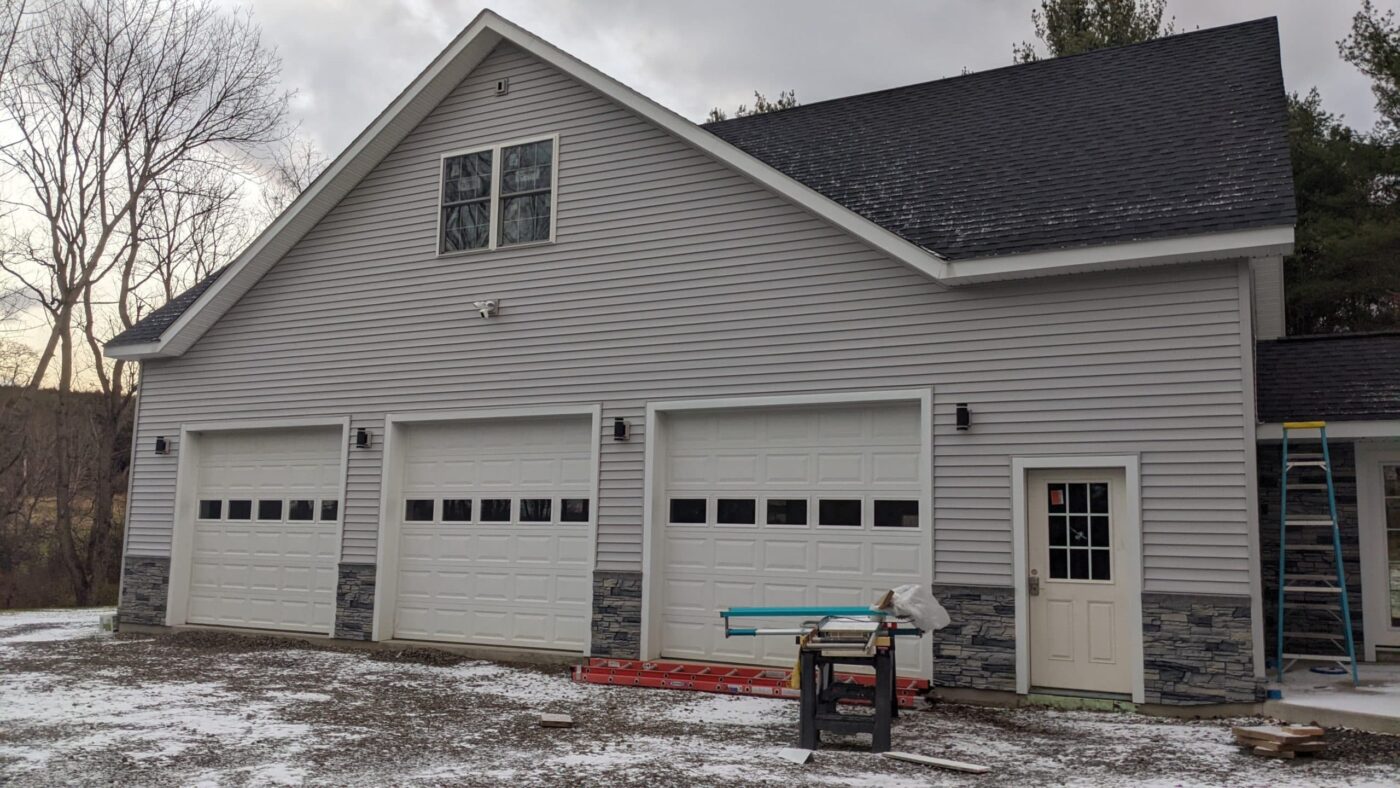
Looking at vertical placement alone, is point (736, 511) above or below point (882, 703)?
above

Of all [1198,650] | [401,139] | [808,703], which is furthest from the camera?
[401,139]

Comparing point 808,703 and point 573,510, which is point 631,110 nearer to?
point 573,510

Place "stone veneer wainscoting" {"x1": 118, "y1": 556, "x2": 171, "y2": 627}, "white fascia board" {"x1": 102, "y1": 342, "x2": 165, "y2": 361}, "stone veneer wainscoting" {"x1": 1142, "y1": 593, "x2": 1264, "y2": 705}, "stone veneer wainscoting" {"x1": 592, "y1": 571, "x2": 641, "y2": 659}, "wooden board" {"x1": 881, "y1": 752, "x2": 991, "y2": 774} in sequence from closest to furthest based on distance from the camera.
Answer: "wooden board" {"x1": 881, "y1": 752, "x2": 991, "y2": 774} < "stone veneer wainscoting" {"x1": 1142, "y1": 593, "x2": 1264, "y2": 705} < "stone veneer wainscoting" {"x1": 592, "y1": 571, "x2": 641, "y2": 659} < "stone veneer wainscoting" {"x1": 118, "y1": 556, "x2": 171, "y2": 627} < "white fascia board" {"x1": 102, "y1": 342, "x2": 165, "y2": 361}

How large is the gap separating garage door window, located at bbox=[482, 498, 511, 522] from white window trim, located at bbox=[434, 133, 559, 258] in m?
2.69

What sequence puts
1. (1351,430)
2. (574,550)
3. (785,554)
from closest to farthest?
1. (1351,430)
2. (785,554)
3. (574,550)

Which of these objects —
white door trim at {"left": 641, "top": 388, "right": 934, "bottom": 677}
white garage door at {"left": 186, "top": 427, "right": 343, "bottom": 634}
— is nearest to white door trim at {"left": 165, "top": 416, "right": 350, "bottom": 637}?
white garage door at {"left": 186, "top": 427, "right": 343, "bottom": 634}

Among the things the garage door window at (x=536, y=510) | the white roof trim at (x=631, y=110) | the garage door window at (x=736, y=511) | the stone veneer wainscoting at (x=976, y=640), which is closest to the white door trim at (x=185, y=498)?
the white roof trim at (x=631, y=110)

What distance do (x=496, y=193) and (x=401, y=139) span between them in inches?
60.1

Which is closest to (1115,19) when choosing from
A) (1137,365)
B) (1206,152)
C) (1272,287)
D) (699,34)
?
(699,34)

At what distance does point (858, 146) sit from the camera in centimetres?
1145

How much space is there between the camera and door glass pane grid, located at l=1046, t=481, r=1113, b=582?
826 centimetres

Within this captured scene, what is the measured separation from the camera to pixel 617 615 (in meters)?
10.0

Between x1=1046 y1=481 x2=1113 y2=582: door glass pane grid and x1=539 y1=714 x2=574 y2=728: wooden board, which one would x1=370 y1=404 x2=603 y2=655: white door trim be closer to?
x1=539 y1=714 x2=574 y2=728: wooden board

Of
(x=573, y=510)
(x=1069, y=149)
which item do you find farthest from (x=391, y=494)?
(x=1069, y=149)
